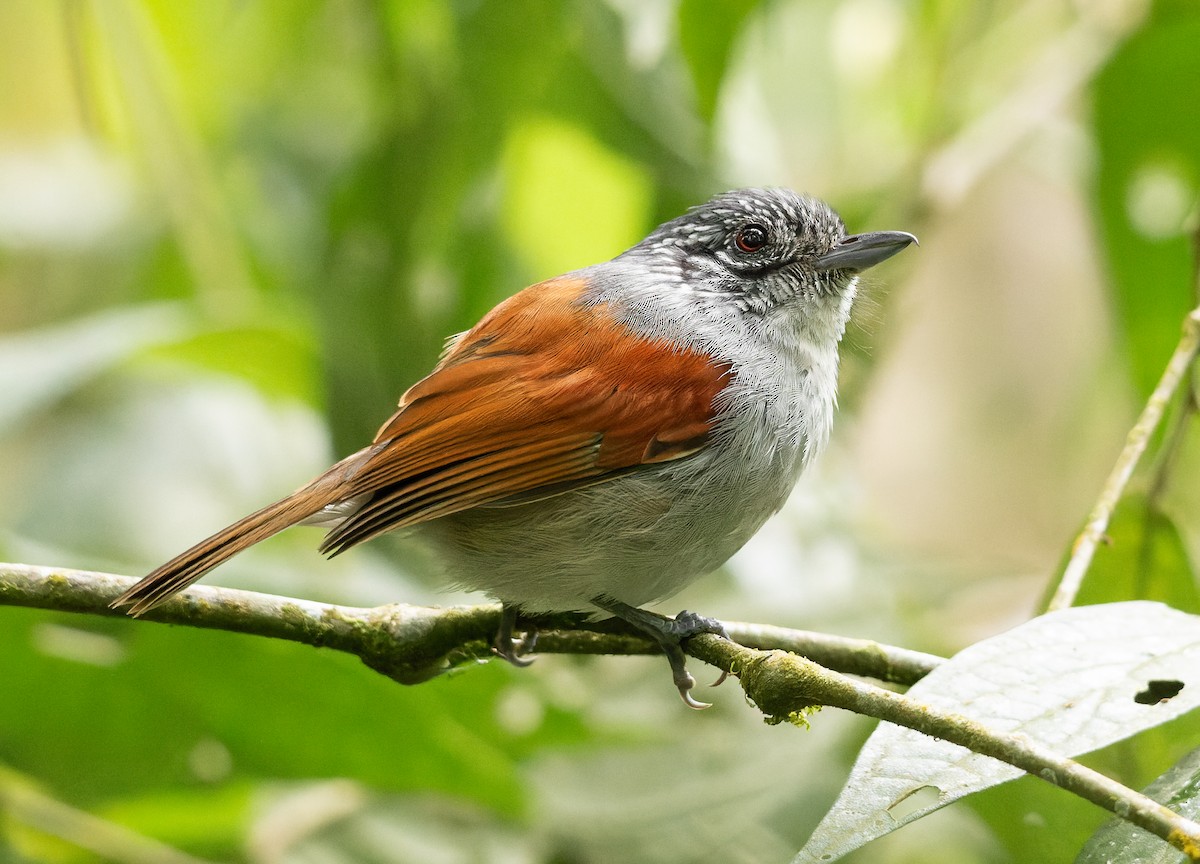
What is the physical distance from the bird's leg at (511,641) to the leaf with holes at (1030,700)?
115cm

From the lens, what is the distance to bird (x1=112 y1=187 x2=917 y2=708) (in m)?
2.75

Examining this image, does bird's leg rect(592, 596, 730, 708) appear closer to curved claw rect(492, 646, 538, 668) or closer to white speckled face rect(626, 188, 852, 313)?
curved claw rect(492, 646, 538, 668)

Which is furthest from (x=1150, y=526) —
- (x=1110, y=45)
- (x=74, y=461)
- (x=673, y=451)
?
(x=74, y=461)

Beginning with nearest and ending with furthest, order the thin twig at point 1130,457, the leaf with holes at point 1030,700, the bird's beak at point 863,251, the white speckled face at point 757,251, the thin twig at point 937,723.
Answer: the thin twig at point 937,723 < the leaf with holes at point 1030,700 < the thin twig at point 1130,457 < the bird's beak at point 863,251 < the white speckled face at point 757,251

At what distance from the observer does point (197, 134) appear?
4.84m

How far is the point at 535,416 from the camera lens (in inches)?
112

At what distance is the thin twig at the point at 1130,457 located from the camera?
92.9 inches

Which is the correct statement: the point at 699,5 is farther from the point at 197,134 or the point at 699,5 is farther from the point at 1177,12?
the point at 197,134

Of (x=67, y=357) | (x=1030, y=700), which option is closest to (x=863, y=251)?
(x=1030, y=700)

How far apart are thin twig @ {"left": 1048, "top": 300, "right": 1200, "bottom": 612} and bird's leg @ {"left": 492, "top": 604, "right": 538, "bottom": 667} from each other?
1.11 m

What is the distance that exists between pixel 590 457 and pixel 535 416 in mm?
154

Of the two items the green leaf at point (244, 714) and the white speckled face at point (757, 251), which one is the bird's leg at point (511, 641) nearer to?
the green leaf at point (244, 714)

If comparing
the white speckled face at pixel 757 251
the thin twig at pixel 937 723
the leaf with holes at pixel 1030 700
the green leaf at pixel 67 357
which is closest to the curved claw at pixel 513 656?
the thin twig at pixel 937 723

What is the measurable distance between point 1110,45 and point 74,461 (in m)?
3.76
